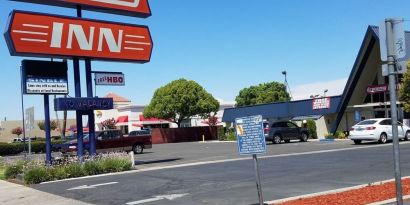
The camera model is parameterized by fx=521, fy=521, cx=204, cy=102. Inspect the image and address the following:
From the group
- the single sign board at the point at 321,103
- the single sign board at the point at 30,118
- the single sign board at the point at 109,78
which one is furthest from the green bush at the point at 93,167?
the single sign board at the point at 321,103

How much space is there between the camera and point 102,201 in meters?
12.1

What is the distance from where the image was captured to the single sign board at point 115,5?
64.1 ft

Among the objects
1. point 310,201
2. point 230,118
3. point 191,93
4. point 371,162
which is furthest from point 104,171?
point 191,93

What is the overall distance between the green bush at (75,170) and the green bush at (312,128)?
28.3m

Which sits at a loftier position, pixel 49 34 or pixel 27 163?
pixel 49 34

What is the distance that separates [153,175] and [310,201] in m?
8.28

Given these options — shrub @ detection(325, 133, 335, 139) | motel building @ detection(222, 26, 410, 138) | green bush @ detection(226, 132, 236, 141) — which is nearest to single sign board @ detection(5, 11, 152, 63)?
shrub @ detection(325, 133, 335, 139)

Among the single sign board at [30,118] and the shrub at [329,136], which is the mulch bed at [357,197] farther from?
the shrub at [329,136]

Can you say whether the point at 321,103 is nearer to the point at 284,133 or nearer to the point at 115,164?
the point at 284,133

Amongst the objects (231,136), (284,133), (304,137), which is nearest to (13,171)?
(284,133)

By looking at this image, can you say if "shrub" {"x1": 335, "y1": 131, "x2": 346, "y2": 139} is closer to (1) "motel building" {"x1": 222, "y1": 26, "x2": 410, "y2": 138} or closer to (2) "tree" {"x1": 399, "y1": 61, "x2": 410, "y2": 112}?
(1) "motel building" {"x1": 222, "y1": 26, "x2": 410, "y2": 138}

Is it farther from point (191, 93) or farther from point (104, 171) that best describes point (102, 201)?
point (191, 93)

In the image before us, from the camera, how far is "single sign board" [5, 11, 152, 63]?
18.0 meters

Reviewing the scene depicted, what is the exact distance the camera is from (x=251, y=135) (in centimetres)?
812
